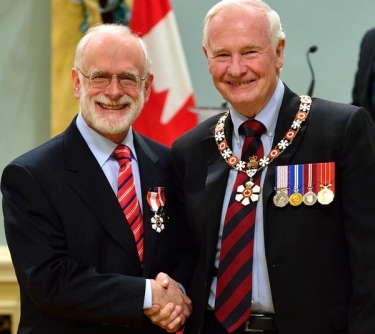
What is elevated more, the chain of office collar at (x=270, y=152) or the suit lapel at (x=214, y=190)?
the chain of office collar at (x=270, y=152)

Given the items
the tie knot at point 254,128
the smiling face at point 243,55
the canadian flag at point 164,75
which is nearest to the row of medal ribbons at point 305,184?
the tie knot at point 254,128

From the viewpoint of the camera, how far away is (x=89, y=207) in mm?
2744

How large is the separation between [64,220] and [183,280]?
45 cm

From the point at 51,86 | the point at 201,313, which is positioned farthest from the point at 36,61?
the point at 201,313

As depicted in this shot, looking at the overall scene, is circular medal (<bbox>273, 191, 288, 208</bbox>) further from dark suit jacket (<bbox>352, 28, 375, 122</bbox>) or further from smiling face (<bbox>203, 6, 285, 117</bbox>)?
dark suit jacket (<bbox>352, 28, 375, 122</bbox>)

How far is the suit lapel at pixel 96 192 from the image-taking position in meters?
2.74

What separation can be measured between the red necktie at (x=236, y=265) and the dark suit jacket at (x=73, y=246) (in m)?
0.26

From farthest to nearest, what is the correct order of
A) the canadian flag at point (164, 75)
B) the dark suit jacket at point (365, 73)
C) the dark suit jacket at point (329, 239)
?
the canadian flag at point (164, 75), the dark suit jacket at point (365, 73), the dark suit jacket at point (329, 239)

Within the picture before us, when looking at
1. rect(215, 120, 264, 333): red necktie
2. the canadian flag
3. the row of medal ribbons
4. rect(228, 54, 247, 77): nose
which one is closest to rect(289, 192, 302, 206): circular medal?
the row of medal ribbons

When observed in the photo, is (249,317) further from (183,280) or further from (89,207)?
(89,207)

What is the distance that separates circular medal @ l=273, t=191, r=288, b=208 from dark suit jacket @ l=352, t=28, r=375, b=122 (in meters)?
1.53

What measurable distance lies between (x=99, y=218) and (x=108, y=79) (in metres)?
0.46

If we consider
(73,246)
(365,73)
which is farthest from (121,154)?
(365,73)

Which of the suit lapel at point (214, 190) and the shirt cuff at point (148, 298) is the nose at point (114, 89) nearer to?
the suit lapel at point (214, 190)
